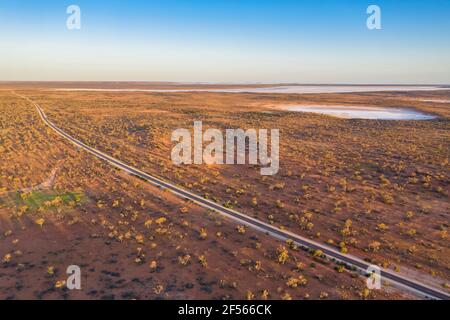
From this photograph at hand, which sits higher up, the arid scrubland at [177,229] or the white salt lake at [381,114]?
the white salt lake at [381,114]

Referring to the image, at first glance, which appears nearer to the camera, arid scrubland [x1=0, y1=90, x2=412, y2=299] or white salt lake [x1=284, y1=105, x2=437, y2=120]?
arid scrubland [x1=0, y1=90, x2=412, y2=299]

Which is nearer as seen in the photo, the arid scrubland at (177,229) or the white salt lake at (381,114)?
the arid scrubland at (177,229)

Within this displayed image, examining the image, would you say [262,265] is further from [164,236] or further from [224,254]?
[164,236]

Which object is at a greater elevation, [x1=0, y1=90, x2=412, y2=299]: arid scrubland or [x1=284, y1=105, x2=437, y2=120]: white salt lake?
[x1=284, y1=105, x2=437, y2=120]: white salt lake

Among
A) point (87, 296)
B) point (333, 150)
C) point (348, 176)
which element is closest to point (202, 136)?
point (333, 150)

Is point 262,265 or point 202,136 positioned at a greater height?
point 202,136

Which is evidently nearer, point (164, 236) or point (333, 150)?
point (164, 236)

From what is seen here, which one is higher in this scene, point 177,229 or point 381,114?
point 381,114

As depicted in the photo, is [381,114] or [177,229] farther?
[381,114]
